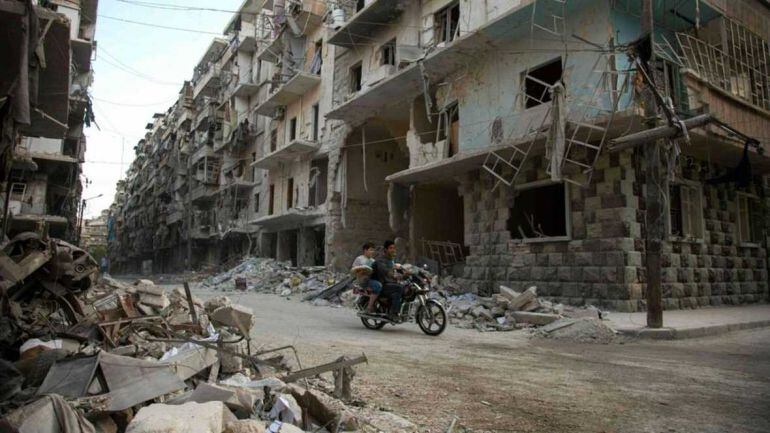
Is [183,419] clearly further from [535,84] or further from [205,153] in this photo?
[205,153]

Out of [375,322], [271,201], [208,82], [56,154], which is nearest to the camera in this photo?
[375,322]

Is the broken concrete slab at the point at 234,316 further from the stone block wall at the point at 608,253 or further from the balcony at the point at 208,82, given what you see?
A: the balcony at the point at 208,82

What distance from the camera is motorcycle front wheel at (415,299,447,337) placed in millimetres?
8332

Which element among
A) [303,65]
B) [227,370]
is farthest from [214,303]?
[303,65]

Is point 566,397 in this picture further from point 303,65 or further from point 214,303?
point 303,65

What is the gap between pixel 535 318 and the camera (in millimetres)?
9617

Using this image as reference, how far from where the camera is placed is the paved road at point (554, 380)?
11.8 ft

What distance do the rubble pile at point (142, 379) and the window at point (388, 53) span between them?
14.9 m

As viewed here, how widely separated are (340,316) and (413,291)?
3.32m

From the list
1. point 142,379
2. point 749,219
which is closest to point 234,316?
point 142,379

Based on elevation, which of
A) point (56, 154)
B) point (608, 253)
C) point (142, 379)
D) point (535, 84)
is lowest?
point (142, 379)

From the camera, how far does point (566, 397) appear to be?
166 inches

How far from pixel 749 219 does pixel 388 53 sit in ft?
43.7

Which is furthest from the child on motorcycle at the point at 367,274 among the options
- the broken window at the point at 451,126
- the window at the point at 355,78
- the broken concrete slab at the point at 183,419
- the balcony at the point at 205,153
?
the balcony at the point at 205,153
